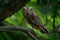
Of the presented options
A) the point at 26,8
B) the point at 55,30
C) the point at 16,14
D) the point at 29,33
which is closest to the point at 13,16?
the point at 16,14

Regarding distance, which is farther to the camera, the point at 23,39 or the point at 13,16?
the point at 13,16

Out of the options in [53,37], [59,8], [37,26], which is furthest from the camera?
[59,8]

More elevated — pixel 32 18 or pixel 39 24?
pixel 32 18

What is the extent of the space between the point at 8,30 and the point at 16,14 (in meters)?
0.45

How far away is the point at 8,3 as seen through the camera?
2.26 m

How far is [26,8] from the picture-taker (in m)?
2.38

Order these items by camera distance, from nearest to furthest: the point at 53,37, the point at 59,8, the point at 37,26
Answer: the point at 53,37
the point at 37,26
the point at 59,8

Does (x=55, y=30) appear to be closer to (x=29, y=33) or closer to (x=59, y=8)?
(x=29, y=33)

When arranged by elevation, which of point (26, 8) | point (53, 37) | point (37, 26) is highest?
Result: point (26, 8)

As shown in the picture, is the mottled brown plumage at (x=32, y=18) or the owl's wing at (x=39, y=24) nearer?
the owl's wing at (x=39, y=24)

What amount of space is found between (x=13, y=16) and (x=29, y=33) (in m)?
0.44

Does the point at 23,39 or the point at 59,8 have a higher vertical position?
the point at 59,8

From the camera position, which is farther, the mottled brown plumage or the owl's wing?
the mottled brown plumage

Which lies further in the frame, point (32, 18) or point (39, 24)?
point (32, 18)
